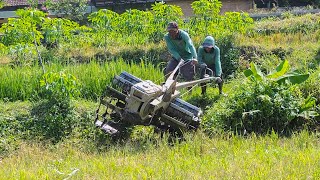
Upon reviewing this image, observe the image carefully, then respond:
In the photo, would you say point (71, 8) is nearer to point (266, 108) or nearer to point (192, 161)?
point (266, 108)

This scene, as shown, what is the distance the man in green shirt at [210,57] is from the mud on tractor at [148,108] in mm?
883

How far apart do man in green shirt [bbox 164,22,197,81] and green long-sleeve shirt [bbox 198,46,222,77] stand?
7.3 inches

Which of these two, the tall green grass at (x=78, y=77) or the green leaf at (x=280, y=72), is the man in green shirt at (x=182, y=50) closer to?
the tall green grass at (x=78, y=77)

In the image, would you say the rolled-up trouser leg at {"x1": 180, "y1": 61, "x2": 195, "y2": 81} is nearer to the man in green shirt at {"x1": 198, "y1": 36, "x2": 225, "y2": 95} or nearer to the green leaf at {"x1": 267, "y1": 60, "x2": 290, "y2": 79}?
the man in green shirt at {"x1": 198, "y1": 36, "x2": 225, "y2": 95}

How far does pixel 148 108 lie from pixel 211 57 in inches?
98.5

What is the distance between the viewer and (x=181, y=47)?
30.6 ft

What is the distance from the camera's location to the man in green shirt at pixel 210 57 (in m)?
9.05

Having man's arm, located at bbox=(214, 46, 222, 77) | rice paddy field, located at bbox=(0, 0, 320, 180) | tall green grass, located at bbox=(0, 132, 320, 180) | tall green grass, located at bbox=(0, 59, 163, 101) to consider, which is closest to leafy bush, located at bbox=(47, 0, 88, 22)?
rice paddy field, located at bbox=(0, 0, 320, 180)

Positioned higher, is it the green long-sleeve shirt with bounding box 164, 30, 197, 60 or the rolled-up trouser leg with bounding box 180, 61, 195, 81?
the green long-sleeve shirt with bounding box 164, 30, 197, 60

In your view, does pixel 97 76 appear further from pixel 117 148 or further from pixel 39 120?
pixel 117 148

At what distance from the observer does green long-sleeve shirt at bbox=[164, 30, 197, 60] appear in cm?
916

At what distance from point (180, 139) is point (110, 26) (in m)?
6.29

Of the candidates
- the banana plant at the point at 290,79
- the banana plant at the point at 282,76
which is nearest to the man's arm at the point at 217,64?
the banana plant at the point at 290,79

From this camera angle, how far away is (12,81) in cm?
995
